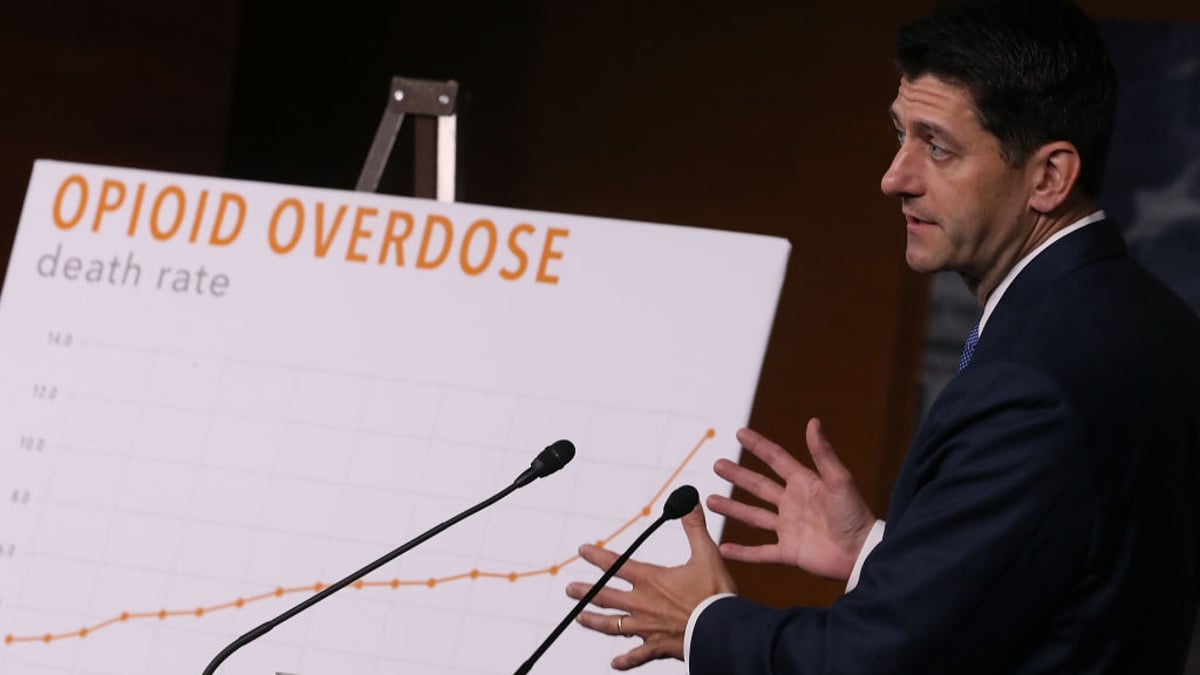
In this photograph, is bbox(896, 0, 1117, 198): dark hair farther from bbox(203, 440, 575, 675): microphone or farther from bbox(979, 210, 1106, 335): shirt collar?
bbox(203, 440, 575, 675): microphone

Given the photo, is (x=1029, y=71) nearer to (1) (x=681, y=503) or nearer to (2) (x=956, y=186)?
(2) (x=956, y=186)

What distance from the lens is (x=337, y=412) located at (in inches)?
79.1

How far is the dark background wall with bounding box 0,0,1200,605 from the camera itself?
12.4ft

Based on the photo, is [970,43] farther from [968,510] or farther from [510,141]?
[510,141]

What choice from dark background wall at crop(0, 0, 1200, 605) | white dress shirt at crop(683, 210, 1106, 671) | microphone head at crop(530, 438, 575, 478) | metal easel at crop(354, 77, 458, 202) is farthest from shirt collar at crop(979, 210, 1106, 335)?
dark background wall at crop(0, 0, 1200, 605)

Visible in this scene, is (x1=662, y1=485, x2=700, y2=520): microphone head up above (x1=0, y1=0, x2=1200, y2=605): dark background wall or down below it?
below

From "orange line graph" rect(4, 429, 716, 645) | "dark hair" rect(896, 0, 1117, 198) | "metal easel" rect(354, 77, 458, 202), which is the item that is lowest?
"orange line graph" rect(4, 429, 716, 645)

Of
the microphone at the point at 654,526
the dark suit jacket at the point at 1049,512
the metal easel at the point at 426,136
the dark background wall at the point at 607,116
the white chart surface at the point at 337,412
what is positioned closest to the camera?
the dark suit jacket at the point at 1049,512

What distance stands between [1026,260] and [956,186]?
0.32 ft

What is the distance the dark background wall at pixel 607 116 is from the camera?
3.78 metres

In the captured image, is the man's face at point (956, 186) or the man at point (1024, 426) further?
the man's face at point (956, 186)

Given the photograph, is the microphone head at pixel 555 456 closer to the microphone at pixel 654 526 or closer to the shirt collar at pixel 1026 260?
the microphone at pixel 654 526

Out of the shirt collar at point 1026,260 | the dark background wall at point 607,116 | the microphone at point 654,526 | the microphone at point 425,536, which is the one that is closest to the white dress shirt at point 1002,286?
the shirt collar at point 1026,260

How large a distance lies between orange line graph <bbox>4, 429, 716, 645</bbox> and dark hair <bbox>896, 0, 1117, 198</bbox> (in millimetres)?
579
